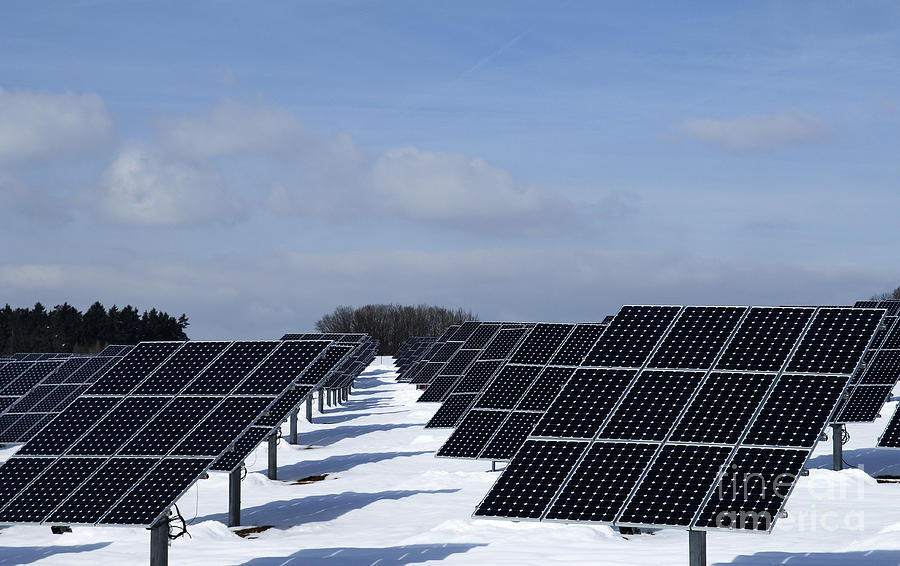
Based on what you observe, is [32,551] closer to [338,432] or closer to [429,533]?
[429,533]

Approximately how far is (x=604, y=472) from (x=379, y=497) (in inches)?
695

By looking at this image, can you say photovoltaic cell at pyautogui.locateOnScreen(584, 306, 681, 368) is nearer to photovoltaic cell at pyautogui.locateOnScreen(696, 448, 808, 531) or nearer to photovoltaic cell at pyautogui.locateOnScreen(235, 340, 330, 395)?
photovoltaic cell at pyautogui.locateOnScreen(696, 448, 808, 531)

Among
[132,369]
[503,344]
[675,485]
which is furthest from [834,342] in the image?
[503,344]

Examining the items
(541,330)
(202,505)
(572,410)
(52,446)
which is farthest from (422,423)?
(572,410)

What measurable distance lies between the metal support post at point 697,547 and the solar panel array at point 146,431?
8.70 m

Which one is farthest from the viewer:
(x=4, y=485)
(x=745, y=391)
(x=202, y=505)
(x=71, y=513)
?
(x=202, y=505)

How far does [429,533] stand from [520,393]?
7869mm

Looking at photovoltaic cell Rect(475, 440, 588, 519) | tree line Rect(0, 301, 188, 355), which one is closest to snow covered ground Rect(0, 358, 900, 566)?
photovoltaic cell Rect(475, 440, 588, 519)

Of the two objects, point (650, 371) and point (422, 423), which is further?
point (422, 423)

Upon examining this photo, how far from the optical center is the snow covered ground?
21.3 metres

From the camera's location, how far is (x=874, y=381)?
118 feet

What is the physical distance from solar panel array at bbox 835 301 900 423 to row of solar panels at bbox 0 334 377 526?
18956 mm

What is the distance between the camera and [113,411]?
69.7 feet

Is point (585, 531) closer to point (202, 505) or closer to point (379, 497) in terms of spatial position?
point (379, 497)
